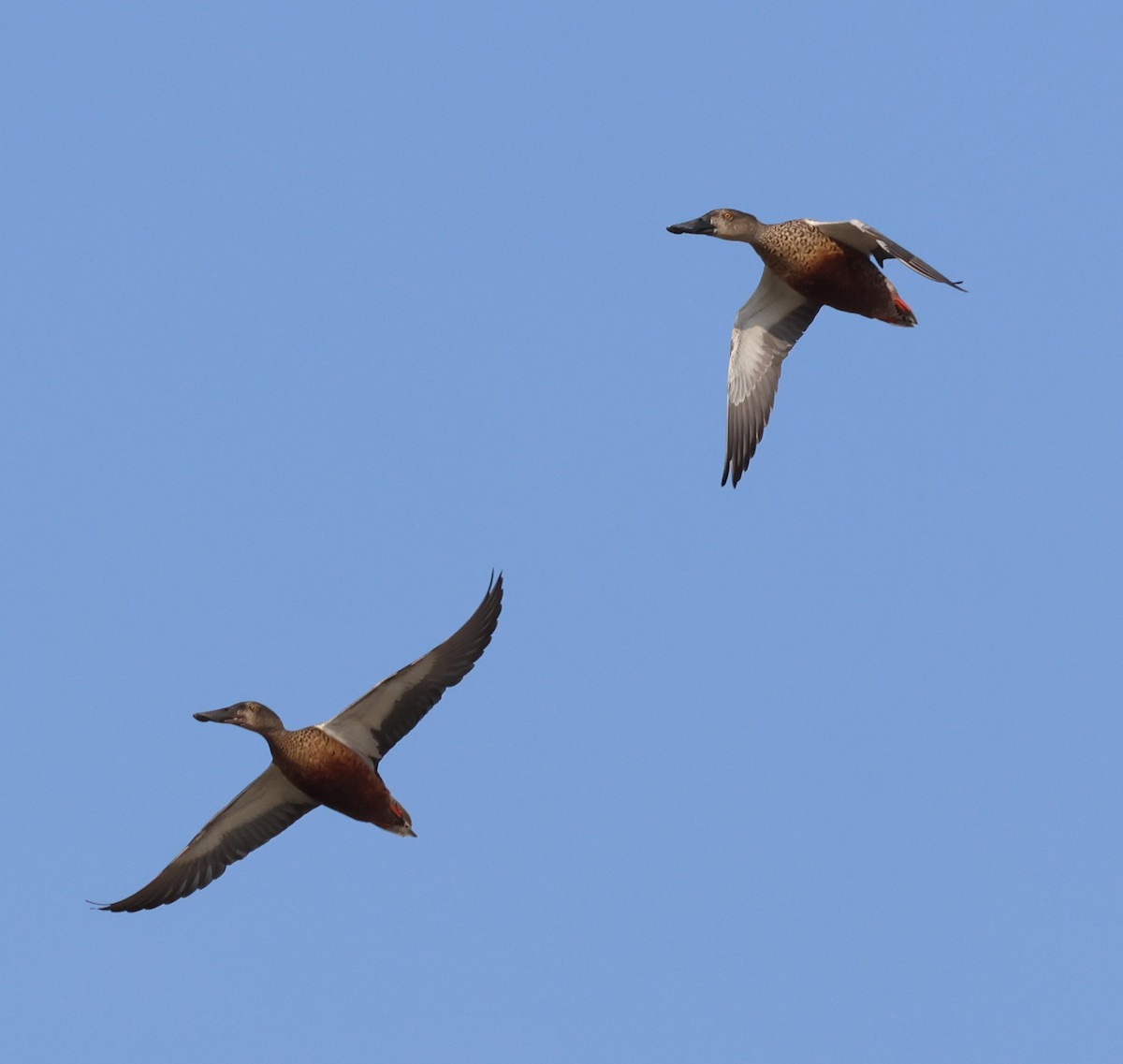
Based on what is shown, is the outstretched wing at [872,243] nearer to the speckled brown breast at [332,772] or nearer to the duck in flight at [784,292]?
the duck in flight at [784,292]

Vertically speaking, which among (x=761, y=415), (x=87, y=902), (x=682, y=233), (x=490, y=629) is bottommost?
(x=87, y=902)

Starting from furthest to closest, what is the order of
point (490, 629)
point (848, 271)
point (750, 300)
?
point (750, 300), point (848, 271), point (490, 629)

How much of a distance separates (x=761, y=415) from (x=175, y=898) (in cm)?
616

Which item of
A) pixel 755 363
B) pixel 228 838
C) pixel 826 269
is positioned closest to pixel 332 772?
pixel 228 838

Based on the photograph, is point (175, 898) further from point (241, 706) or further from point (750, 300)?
point (750, 300)

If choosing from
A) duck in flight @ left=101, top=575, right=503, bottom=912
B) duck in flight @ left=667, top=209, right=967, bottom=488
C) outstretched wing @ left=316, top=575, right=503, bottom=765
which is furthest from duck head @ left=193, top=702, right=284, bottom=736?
duck in flight @ left=667, top=209, right=967, bottom=488

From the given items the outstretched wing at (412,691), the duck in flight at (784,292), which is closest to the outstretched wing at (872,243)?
the duck in flight at (784,292)

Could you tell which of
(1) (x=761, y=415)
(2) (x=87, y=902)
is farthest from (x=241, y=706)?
(1) (x=761, y=415)

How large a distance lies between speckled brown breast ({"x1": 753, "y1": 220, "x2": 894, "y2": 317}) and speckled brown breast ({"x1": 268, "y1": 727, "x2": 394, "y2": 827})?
5156 millimetres

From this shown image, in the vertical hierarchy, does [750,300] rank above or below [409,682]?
above

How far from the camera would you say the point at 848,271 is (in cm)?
1591

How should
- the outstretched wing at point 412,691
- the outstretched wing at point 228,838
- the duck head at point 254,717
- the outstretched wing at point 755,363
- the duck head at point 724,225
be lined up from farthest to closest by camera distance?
the outstretched wing at point 755,363 < the duck head at point 724,225 < the outstretched wing at point 228,838 < the duck head at point 254,717 < the outstretched wing at point 412,691

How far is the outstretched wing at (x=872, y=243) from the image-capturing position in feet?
49.3

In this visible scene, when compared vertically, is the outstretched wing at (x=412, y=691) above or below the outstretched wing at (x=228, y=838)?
above
